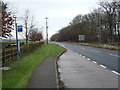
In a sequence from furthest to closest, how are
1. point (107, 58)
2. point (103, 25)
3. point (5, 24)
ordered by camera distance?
1. point (103, 25)
2. point (107, 58)
3. point (5, 24)

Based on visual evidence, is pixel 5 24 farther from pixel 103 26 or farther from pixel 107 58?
pixel 103 26

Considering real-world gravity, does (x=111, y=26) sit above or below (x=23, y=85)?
above

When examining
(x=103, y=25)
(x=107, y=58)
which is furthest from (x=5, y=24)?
(x=103, y=25)

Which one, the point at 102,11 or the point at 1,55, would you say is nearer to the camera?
the point at 1,55

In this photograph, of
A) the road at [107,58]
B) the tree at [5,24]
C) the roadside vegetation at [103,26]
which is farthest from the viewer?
the roadside vegetation at [103,26]

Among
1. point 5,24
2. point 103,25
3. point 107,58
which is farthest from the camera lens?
point 103,25

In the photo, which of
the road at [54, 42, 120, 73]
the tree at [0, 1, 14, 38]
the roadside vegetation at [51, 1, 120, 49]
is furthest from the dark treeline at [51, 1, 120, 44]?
the tree at [0, 1, 14, 38]

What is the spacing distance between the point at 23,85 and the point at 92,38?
267ft

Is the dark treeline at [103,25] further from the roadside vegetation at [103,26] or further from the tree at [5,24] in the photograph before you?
the tree at [5,24]

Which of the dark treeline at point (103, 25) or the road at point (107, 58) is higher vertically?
the dark treeline at point (103, 25)

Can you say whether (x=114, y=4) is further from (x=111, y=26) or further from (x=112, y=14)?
(x=111, y=26)

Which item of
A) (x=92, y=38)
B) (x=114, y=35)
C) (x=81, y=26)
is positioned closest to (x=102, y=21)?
(x=114, y=35)

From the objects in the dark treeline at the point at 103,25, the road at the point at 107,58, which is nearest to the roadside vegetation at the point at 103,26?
the dark treeline at the point at 103,25

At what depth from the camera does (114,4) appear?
188ft
